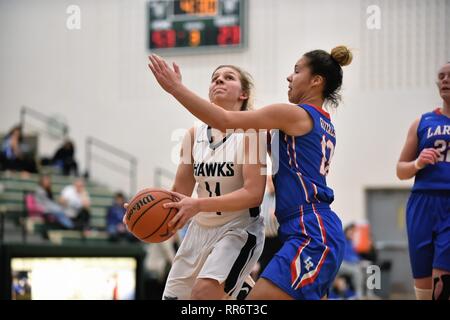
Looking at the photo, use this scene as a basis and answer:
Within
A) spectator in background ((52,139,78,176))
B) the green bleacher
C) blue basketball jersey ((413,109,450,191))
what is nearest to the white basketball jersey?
blue basketball jersey ((413,109,450,191))

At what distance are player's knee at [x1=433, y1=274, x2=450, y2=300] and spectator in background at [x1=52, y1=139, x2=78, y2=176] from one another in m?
13.0

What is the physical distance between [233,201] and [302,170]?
455 mm

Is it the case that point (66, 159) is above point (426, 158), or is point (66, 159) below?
below

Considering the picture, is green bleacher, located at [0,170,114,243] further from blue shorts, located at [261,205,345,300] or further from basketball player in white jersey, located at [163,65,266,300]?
blue shorts, located at [261,205,345,300]

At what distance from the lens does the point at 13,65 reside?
18.7 meters

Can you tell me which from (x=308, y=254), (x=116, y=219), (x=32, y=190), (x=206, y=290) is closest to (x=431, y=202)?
(x=308, y=254)

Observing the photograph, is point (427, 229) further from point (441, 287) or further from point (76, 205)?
point (76, 205)

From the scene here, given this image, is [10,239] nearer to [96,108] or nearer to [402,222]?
[96,108]

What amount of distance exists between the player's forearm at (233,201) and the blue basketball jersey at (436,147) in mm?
1174

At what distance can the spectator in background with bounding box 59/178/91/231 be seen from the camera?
47.6ft

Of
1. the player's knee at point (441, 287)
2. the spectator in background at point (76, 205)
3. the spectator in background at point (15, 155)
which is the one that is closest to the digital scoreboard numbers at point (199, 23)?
the spectator in background at point (15, 155)

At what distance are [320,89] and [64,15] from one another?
1487 cm

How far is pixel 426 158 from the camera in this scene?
480 cm

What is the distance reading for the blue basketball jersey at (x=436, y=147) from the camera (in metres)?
4.88
